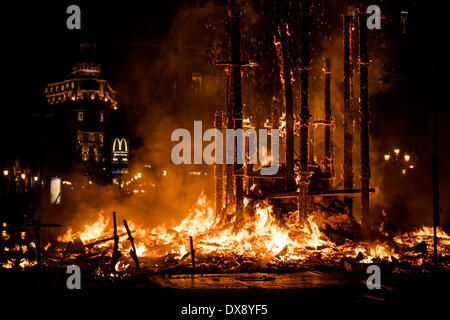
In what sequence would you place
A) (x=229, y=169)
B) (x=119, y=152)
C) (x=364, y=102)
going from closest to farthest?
(x=364, y=102) < (x=229, y=169) < (x=119, y=152)

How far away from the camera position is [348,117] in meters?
14.3

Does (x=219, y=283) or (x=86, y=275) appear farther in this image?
(x=86, y=275)

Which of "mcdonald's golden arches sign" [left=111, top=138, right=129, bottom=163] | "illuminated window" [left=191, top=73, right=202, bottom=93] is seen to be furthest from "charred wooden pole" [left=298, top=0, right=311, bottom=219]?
"mcdonald's golden arches sign" [left=111, top=138, right=129, bottom=163]

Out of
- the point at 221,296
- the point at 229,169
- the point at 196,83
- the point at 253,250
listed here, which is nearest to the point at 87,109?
the point at 196,83

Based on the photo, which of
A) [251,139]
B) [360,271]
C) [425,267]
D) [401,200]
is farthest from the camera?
[401,200]

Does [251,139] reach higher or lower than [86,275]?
higher

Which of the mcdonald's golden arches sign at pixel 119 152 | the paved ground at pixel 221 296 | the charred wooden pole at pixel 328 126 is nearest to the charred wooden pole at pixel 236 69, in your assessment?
the charred wooden pole at pixel 328 126

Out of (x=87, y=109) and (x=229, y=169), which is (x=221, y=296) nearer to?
(x=229, y=169)

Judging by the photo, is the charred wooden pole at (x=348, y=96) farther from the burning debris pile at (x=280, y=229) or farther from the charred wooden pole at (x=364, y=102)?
the charred wooden pole at (x=364, y=102)

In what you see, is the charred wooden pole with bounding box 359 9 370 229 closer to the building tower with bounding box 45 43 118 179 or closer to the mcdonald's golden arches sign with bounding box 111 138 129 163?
the mcdonald's golden arches sign with bounding box 111 138 129 163
